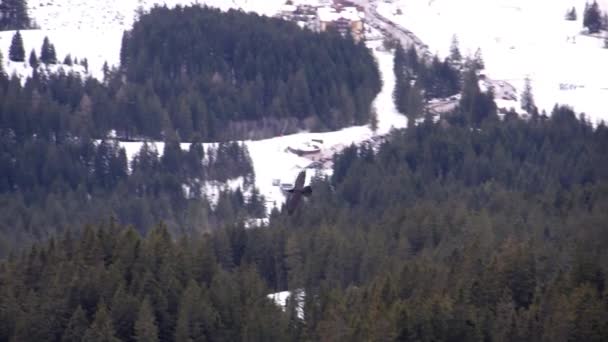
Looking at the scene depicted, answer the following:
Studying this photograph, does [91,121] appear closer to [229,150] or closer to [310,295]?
[229,150]

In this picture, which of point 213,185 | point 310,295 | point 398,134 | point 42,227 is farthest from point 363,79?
point 310,295

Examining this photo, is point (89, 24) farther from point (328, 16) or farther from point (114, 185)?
point (114, 185)

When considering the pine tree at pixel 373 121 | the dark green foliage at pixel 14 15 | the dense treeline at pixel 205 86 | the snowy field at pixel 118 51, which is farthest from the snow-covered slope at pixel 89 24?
the pine tree at pixel 373 121

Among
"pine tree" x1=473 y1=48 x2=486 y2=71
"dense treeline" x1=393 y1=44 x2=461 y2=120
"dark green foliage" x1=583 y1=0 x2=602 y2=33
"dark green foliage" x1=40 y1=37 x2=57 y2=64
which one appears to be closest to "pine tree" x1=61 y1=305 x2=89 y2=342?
"dark green foliage" x1=40 y1=37 x2=57 y2=64

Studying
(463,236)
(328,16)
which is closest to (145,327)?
(463,236)

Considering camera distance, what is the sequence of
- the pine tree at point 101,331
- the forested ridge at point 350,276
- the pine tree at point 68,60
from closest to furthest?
the pine tree at point 101,331 < the forested ridge at point 350,276 < the pine tree at point 68,60

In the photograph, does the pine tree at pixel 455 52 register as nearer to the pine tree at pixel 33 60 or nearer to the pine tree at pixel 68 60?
the pine tree at pixel 68 60

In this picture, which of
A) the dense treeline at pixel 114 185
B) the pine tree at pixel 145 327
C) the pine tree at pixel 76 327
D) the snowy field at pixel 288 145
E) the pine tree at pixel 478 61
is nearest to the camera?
the pine tree at pixel 145 327
